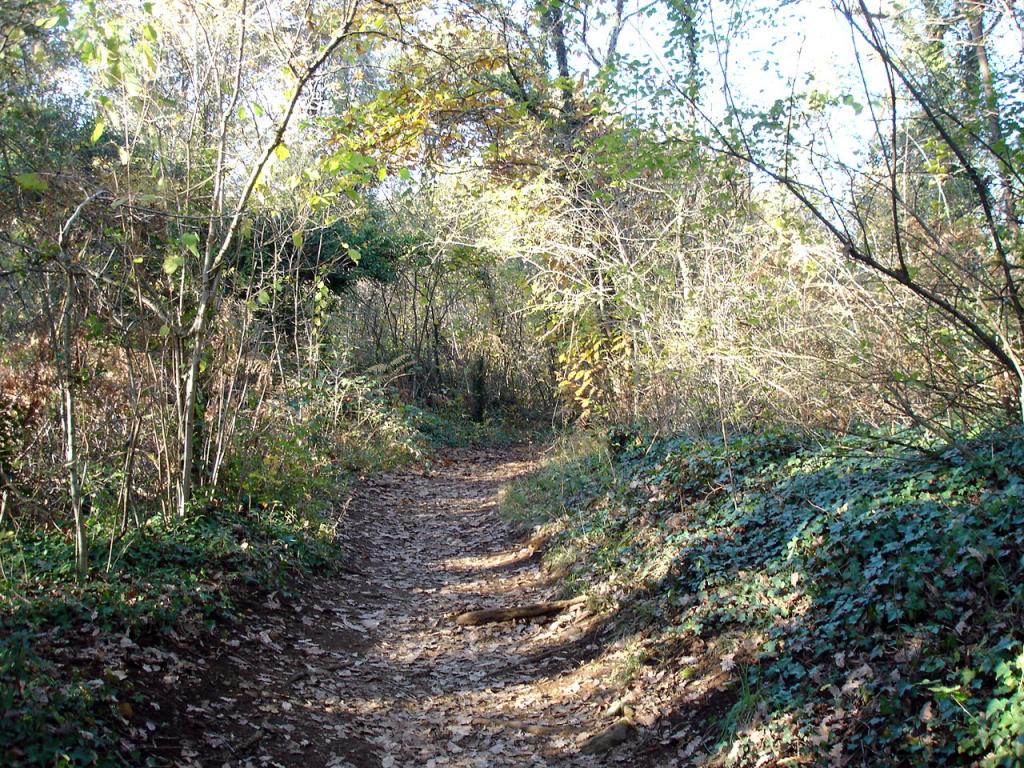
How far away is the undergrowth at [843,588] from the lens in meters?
3.63

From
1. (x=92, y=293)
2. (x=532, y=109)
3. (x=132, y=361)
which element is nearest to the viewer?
(x=92, y=293)

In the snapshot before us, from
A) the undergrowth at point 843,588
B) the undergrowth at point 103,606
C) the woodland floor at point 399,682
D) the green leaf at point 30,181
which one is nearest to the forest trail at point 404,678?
the woodland floor at point 399,682

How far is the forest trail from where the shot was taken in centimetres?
470

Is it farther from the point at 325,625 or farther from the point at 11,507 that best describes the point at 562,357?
the point at 11,507

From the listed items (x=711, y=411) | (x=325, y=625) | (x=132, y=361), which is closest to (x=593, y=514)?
(x=711, y=411)

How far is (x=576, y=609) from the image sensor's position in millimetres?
6965

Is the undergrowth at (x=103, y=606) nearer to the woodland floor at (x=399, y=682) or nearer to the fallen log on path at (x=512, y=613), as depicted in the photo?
the woodland floor at (x=399, y=682)

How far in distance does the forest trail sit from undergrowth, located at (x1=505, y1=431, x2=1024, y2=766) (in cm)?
73

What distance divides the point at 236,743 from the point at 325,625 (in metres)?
2.31

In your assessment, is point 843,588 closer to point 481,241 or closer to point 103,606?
point 103,606

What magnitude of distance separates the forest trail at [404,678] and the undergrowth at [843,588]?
73 cm

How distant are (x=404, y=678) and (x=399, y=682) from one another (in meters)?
0.09

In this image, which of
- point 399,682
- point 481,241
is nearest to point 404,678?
point 399,682

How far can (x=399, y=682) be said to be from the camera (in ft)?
19.3
